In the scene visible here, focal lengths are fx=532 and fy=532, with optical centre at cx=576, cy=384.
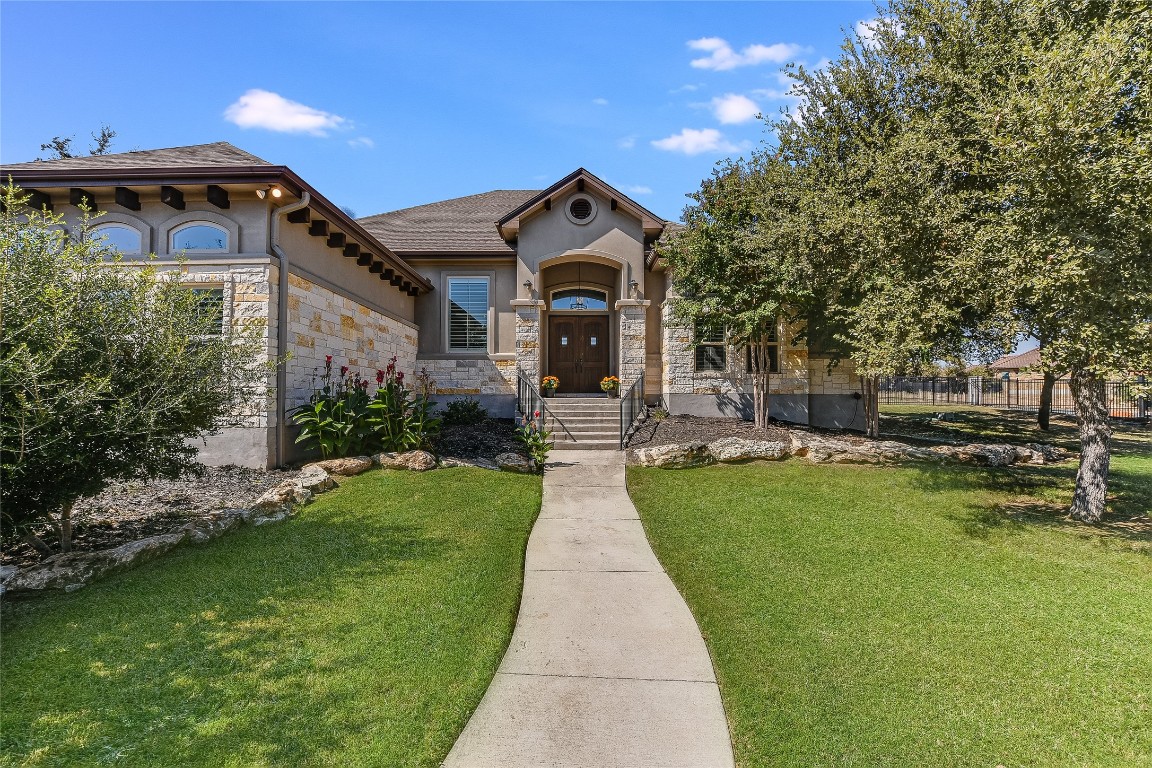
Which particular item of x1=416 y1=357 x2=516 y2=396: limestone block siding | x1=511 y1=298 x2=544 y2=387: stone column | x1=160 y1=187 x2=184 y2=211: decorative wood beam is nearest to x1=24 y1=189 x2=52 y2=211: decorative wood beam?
x1=160 y1=187 x2=184 y2=211: decorative wood beam

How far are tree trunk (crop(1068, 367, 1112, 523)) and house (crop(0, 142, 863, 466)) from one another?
22.3ft

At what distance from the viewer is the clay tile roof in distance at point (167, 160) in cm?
816

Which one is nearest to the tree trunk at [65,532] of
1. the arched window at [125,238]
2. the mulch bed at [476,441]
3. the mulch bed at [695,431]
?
the mulch bed at [476,441]

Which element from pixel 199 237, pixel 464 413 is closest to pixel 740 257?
pixel 464 413

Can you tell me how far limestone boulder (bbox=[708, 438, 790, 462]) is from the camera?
9.72 meters

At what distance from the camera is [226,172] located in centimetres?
790

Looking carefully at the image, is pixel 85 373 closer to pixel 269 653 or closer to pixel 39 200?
pixel 269 653

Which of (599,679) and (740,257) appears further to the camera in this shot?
(740,257)

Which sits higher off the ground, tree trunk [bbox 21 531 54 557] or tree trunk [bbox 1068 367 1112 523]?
tree trunk [bbox 1068 367 1112 523]

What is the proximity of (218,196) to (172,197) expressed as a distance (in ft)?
2.47

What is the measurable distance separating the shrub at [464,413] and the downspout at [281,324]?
199 inches

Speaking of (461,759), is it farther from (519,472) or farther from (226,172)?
(226,172)

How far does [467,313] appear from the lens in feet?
49.8

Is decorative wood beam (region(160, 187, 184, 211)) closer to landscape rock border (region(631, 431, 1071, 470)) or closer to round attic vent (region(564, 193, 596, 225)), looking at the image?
round attic vent (region(564, 193, 596, 225))
